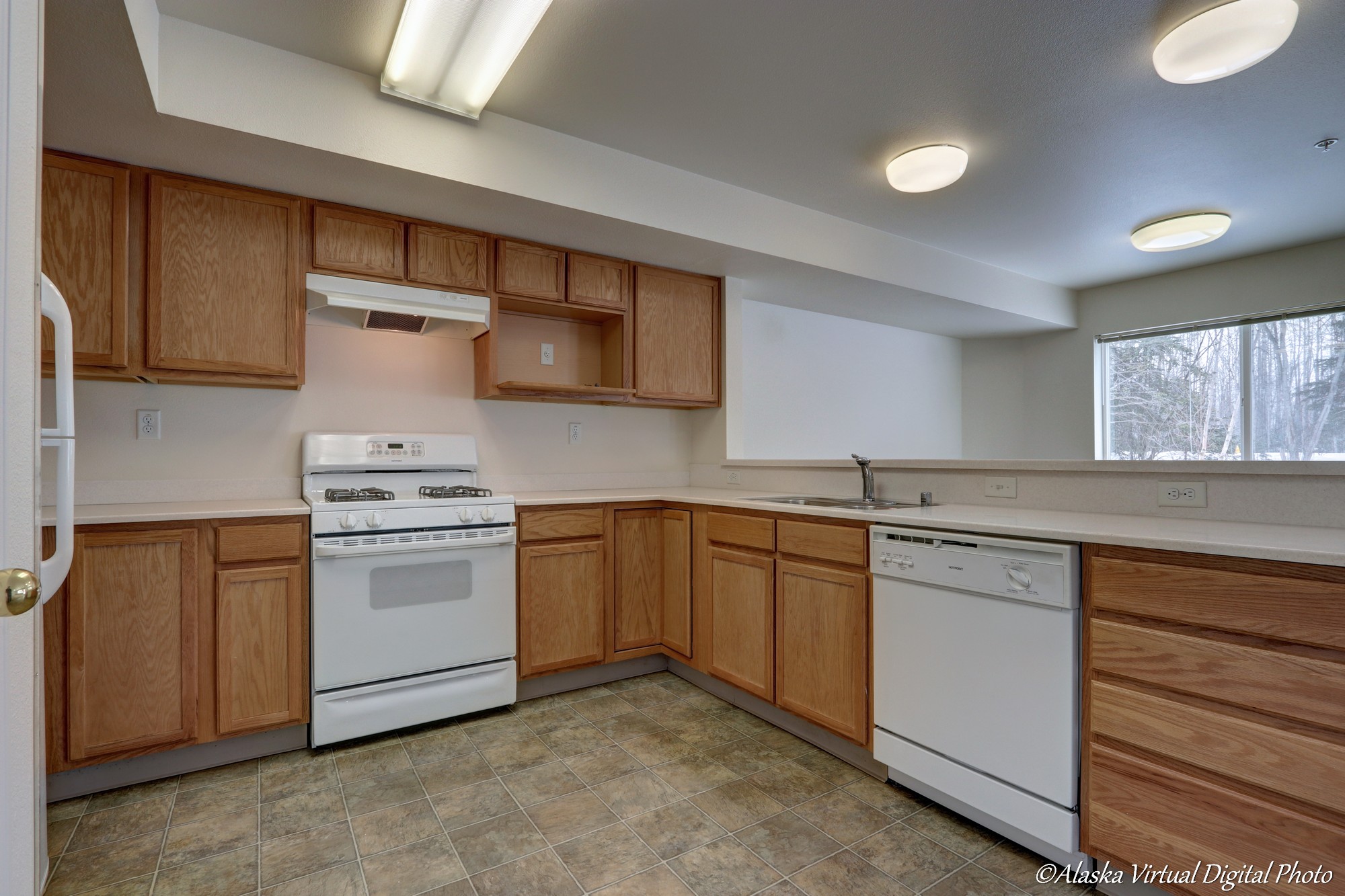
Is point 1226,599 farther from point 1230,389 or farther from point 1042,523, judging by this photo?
point 1230,389

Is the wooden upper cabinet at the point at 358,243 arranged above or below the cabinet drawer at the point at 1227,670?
above

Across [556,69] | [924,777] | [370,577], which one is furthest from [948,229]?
[370,577]

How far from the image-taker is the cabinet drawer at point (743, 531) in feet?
8.57

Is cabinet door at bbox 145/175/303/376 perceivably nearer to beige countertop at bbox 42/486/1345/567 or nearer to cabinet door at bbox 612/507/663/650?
beige countertop at bbox 42/486/1345/567

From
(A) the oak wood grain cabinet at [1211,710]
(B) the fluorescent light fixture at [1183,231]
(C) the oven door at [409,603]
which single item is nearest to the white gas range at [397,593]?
(C) the oven door at [409,603]

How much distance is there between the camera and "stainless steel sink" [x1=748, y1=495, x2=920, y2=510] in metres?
2.65

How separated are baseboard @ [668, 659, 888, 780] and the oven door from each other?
907 millimetres

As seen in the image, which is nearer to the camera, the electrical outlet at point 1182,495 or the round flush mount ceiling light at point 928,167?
the electrical outlet at point 1182,495

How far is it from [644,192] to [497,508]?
1.56 meters

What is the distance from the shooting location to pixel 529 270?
316cm

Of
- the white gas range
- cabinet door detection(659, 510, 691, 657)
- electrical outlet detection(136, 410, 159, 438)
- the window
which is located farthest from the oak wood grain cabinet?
the window

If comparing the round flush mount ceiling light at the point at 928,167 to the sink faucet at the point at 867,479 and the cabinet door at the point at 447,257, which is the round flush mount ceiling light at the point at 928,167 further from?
the cabinet door at the point at 447,257

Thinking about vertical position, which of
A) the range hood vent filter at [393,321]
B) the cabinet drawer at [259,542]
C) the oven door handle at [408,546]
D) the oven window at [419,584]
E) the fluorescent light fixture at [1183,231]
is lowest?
the oven window at [419,584]

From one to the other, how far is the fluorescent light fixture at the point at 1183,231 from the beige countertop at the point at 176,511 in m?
4.46
